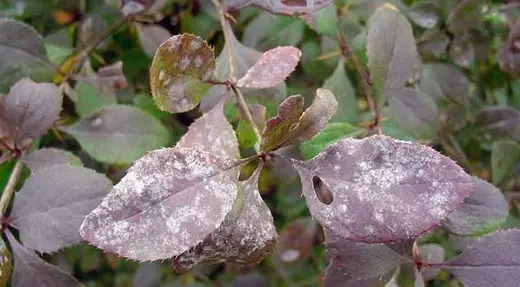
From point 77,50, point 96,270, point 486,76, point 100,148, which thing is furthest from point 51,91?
point 486,76

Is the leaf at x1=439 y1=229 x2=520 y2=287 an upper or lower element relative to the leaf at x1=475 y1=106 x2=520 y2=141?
upper

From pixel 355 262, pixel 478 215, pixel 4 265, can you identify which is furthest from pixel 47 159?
pixel 478 215

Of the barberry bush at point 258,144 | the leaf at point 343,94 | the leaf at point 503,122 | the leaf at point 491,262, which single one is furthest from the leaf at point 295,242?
the leaf at point 491,262

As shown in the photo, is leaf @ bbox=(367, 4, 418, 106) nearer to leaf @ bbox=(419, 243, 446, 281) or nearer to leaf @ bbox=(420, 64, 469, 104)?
leaf @ bbox=(419, 243, 446, 281)

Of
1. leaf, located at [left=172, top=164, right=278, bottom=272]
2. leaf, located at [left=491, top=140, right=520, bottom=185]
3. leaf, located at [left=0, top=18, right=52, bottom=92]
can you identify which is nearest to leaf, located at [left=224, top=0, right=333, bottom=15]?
leaf, located at [left=172, top=164, right=278, bottom=272]

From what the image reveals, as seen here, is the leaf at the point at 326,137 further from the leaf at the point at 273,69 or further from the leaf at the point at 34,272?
the leaf at the point at 34,272

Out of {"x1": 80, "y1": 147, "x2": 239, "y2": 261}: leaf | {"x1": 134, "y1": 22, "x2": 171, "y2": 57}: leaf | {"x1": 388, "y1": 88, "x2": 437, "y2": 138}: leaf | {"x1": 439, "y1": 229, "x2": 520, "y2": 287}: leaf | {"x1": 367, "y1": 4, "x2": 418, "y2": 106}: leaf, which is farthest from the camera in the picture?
{"x1": 134, "y1": 22, "x2": 171, "y2": 57}: leaf

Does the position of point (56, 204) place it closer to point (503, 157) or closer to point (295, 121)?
point (295, 121)
